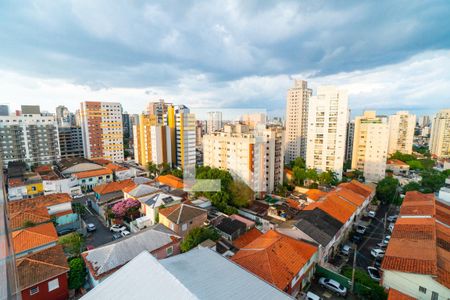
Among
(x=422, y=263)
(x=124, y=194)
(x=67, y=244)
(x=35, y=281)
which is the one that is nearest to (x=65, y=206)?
(x=124, y=194)

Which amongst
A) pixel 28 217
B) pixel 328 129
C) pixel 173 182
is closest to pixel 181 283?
pixel 28 217

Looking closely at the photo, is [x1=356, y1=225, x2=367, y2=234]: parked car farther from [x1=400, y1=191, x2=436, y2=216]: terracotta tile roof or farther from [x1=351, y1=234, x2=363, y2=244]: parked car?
[x1=400, y1=191, x2=436, y2=216]: terracotta tile roof

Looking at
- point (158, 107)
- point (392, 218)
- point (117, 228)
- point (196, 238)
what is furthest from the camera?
point (158, 107)

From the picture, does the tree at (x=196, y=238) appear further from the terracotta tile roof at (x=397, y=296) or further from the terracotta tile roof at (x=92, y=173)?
the terracotta tile roof at (x=92, y=173)

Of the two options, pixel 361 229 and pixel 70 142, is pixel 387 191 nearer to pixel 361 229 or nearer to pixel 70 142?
pixel 361 229

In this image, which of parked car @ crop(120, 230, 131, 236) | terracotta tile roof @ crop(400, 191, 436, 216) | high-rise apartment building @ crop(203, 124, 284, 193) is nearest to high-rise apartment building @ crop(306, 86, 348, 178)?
high-rise apartment building @ crop(203, 124, 284, 193)

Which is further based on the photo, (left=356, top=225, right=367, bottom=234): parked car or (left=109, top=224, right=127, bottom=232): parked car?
(left=356, top=225, right=367, bottom=234): parked car
